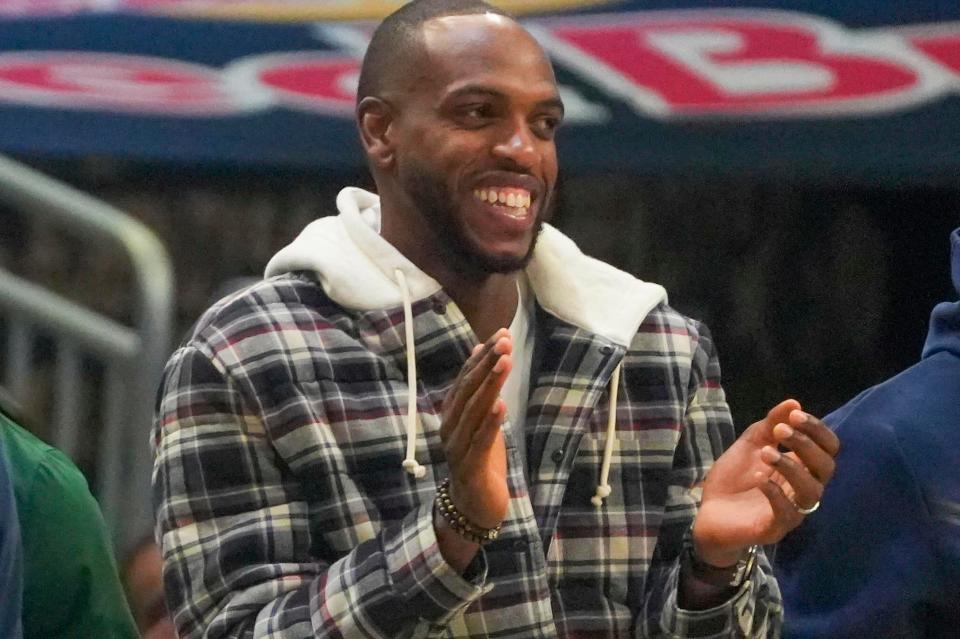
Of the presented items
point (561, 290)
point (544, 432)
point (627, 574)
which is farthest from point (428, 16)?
point (627, 574)

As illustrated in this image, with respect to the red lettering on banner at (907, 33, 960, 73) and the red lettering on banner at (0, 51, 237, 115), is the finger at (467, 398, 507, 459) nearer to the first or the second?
the red lettering on banner at (907, 33, 960, 73)

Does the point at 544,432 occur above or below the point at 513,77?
below

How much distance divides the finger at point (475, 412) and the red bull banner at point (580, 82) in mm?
1588

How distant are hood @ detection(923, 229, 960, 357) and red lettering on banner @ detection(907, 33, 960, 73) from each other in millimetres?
1054

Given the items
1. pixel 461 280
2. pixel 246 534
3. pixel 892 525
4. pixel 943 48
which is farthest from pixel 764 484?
pixel 943 48

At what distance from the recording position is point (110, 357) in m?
2.88

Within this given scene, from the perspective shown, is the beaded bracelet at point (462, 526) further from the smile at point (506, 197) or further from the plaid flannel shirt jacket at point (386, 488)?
the smile at point (506, 197)

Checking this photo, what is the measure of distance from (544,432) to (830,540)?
1.15ft

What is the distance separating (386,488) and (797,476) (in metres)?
0.38

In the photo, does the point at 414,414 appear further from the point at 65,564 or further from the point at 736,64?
the point at 736,64

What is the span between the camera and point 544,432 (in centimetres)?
168

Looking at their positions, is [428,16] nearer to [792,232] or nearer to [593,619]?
[593,619]

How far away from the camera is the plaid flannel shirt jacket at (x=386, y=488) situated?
154cm

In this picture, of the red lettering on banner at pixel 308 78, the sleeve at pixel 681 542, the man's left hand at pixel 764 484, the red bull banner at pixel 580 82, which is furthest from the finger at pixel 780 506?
the red lettering on banner at pixel 308 78
